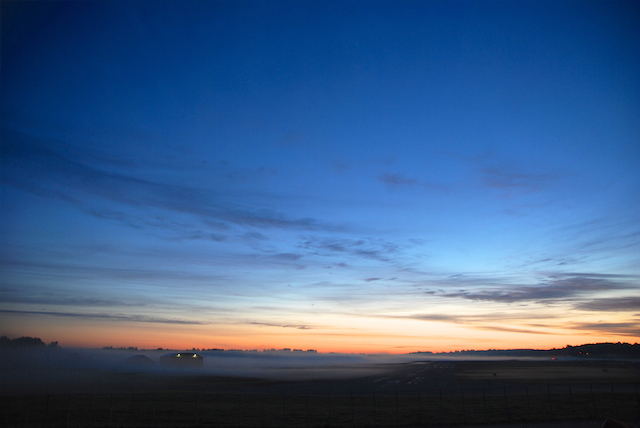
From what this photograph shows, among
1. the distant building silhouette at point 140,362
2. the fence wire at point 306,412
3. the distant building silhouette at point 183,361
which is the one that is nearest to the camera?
the fence wire at point 306,412

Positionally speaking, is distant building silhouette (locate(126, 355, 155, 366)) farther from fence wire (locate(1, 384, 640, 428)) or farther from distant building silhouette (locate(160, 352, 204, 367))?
fence wire (locate(1, 384, 640, 428))

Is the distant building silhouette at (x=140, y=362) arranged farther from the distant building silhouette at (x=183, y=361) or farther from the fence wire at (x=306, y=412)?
the fence wire at (x=306, y=412)

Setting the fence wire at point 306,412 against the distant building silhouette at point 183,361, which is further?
the distant building silhouette at point 183,361

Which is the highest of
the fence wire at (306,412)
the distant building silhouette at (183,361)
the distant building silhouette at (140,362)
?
the fence wire at (306,412)

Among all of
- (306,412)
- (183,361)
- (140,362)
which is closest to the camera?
(306,412)

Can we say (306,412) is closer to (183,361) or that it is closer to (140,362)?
(183,361)

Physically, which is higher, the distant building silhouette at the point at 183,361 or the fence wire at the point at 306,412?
the fence wire at the point at 306,412

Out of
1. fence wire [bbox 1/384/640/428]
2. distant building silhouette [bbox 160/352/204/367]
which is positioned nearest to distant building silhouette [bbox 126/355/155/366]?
distant building silhouette [bbox 160/352/204/367]

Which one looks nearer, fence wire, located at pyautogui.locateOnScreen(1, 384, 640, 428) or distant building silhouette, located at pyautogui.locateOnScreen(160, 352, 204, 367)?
fence wire, located at pyautogui.locateOnScreen(1, 384, 640, 428)

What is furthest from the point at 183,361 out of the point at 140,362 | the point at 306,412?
the point at 306,412

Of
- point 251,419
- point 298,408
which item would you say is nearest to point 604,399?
point 298,408

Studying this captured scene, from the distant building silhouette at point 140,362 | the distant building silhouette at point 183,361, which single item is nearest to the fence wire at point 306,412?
the distant building silhouette at point 183,361

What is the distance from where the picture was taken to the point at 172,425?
31.2 metres

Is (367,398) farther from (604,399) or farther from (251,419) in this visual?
(604,399)
